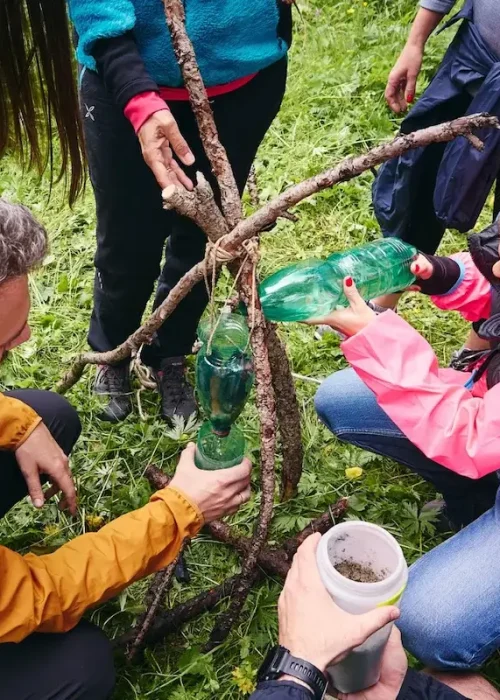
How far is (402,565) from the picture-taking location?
46.8 inches

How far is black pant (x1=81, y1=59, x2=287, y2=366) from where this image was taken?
77.5 inches

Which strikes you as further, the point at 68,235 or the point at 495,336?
the point at 68,235

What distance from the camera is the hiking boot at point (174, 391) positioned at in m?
2.68

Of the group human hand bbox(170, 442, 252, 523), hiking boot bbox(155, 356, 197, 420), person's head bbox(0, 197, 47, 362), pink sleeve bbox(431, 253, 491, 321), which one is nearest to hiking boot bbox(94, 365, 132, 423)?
hiking boot bbox(155, 356, 197, 420)

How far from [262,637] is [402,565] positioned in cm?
102

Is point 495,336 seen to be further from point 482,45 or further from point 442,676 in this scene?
point 482,45

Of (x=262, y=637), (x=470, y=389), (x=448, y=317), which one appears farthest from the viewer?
(x=448, y=317)

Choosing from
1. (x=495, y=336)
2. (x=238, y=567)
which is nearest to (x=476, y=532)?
(x=495, y=336)

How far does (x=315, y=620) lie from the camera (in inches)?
48.3

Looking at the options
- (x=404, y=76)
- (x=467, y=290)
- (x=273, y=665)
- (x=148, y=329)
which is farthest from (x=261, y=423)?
(x=404, y=76)

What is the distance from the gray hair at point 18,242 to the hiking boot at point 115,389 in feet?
4.12

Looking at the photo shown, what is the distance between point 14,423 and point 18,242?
2.04 ft

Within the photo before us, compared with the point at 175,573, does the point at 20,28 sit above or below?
above

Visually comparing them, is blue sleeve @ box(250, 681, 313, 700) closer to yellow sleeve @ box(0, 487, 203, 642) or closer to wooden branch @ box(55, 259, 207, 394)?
yellow sleeve @ box(0, 487, 203, 642)
